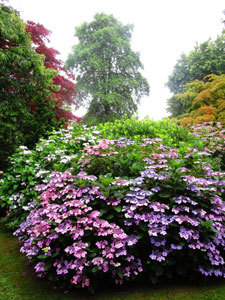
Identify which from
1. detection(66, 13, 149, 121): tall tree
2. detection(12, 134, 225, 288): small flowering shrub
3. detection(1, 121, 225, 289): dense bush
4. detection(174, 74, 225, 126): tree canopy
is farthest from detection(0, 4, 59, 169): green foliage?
detection(66, 13, 149, 121): tall tree

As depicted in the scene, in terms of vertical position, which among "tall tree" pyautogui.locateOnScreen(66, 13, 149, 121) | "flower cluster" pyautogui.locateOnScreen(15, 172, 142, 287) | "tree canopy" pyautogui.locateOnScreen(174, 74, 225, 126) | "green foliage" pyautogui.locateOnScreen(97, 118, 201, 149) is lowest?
"flower cluster" pyautogui.locateOnScreen(15, 172, 142, 287)

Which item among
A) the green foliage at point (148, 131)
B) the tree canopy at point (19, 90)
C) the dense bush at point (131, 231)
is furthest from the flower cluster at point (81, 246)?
the tree canopy at point (19, 90)

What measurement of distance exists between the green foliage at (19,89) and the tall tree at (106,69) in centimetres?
1076

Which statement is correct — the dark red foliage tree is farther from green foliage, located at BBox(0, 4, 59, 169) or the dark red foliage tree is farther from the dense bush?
the dense bush

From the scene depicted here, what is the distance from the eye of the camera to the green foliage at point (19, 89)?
525 cm

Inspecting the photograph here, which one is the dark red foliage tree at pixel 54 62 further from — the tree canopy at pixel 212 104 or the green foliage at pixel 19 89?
the tree canopy at pixel 212 104

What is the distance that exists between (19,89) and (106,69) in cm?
1360

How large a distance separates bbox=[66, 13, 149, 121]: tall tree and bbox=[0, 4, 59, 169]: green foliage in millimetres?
10765

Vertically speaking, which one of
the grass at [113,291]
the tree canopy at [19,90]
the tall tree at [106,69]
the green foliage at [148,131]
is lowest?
the grass at [113,291]

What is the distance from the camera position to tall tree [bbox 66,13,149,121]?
58.5ft

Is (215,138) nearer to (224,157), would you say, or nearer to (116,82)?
(224,157)

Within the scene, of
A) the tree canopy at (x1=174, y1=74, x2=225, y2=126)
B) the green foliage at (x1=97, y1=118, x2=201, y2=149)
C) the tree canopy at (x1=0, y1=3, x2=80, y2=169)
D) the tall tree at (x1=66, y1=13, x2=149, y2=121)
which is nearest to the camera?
the green foliage at (x1=97, y1=118, x2=201, y2=149)

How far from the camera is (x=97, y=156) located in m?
2.85

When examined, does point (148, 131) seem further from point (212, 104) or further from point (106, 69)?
point (106, 69)
